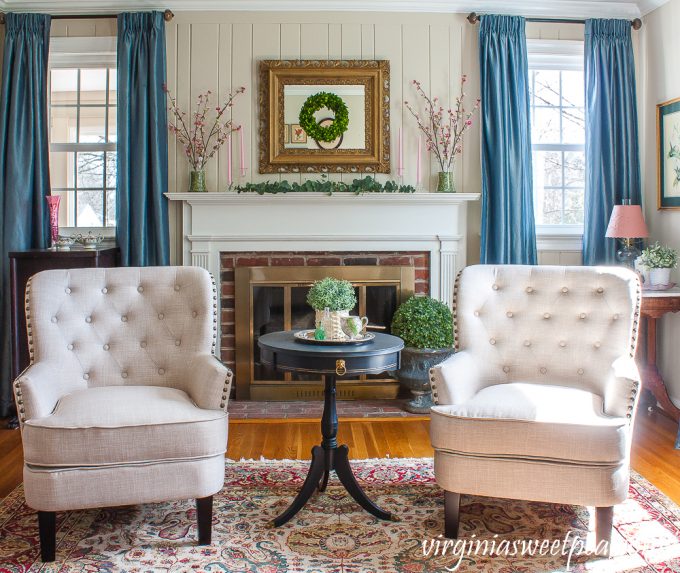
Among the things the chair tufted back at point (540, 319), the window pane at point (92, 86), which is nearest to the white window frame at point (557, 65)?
the chair tufted back at point (540, 319)

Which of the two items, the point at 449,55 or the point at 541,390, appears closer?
the point at 541,390

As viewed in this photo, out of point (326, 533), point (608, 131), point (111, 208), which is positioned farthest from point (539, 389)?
point (111, 208)

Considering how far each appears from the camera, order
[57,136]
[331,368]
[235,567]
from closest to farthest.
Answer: [235,567]
[331,368]
[57,136]

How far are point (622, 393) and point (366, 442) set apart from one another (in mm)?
1546

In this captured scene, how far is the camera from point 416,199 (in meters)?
4.42

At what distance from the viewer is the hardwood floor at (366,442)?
10.5 feet

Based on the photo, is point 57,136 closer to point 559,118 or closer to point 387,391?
point 387,391

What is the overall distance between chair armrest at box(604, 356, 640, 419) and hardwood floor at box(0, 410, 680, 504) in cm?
74

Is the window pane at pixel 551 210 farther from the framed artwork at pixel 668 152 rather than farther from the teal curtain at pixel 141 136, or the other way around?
the teal curtain at pixel 141 136

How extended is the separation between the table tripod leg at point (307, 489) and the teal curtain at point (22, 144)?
98.3 inches

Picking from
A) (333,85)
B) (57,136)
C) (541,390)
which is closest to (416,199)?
(333,85)

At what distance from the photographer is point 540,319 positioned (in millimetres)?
2975

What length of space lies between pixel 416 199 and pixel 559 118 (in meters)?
1.31

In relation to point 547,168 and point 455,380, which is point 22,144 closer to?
point 455,380
